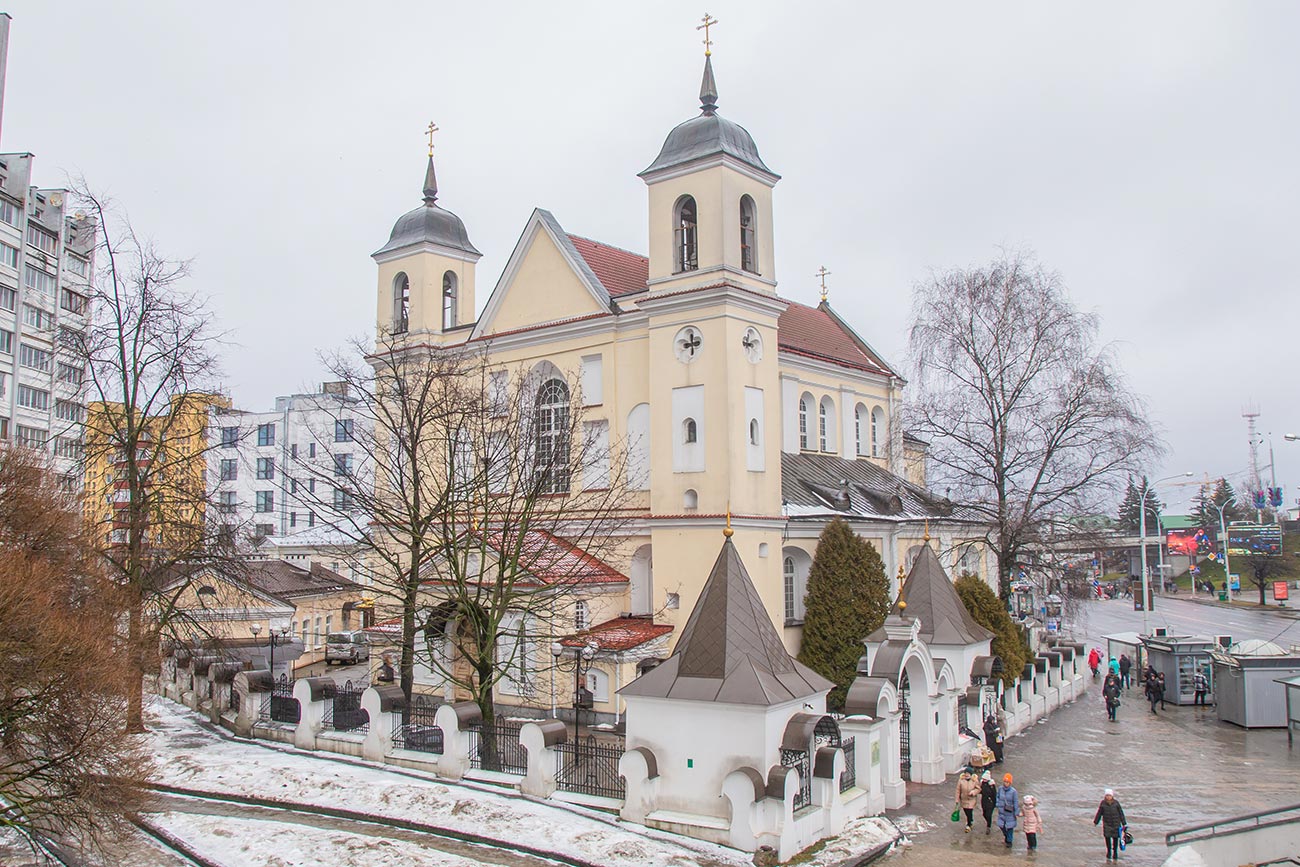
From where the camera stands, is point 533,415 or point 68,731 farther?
point 533,415

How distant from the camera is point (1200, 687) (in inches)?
1107

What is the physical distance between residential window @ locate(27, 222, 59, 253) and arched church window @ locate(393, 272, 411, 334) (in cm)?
2537

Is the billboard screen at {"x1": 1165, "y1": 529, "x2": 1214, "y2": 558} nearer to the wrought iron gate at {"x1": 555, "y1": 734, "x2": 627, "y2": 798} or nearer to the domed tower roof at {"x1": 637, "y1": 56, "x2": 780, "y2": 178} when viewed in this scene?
the domed tower roof at {"x1": 637, "y1": 56, "x2": 780, "y2": 178}

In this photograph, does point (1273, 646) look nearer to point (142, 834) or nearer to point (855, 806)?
point (855, 806)

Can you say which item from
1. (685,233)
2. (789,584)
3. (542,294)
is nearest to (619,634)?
(789,584)

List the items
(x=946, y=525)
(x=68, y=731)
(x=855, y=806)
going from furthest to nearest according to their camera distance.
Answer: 1. (x=946, y=525)
2. (x=855, y=806)
3. (x=68, y=731)

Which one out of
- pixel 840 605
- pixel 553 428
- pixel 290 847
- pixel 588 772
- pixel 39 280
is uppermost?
pixel 39 280

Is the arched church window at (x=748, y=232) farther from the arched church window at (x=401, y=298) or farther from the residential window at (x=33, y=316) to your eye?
the residential window at (x=33, y=316)

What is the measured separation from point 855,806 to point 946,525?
21.5 meters

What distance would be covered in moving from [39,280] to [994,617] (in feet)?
149

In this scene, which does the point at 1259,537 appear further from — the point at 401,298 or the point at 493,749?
the point at 493,749

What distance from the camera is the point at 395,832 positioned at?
46.2 feet

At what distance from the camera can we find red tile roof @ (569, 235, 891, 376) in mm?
28516

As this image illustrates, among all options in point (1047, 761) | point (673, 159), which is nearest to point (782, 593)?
point (1047, 761)
